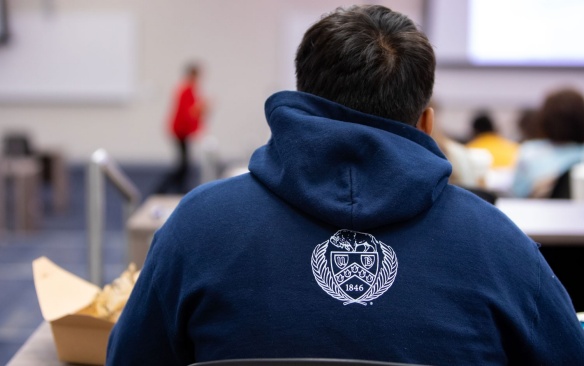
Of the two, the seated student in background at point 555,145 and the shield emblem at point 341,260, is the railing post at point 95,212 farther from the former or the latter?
the seated student in background at point 555,145

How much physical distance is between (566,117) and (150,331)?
3248 mm

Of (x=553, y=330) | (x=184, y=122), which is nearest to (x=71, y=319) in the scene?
(x=553, y=330)

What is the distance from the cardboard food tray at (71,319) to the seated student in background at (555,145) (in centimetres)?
280

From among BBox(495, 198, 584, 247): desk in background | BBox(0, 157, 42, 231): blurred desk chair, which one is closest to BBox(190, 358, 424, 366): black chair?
BBox(495, 198, 584, 247): desk in background

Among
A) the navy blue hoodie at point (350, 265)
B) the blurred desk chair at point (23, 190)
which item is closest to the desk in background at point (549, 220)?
the navy blue hoodie at point (350, 265)

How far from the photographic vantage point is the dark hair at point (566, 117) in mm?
3887

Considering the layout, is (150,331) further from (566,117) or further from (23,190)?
(23,190)

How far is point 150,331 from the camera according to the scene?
1.12 metres

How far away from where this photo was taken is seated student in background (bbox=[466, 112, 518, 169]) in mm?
5105

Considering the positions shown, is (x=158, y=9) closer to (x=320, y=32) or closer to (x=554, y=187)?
(x=554, y=187)

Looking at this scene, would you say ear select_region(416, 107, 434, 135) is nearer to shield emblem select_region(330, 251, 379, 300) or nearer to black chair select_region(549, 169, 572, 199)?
shield emblem select_region(330, 251, 379, 300)

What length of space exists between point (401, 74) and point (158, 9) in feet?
28.4

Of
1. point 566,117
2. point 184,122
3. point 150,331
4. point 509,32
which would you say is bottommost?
point 184,122

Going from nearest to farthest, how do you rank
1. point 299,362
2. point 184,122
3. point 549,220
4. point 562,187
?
1. point 299,362
2. point 549,220
3. point 562,187
4. point 184,122
